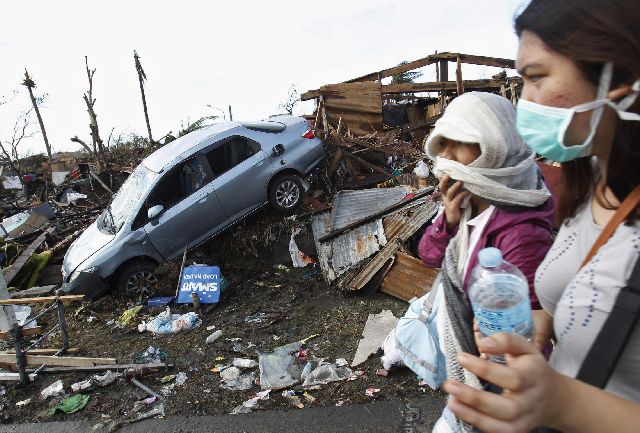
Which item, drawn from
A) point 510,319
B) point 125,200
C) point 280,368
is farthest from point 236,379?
point 125,200

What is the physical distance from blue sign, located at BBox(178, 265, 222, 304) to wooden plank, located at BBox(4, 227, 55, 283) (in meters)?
4.36

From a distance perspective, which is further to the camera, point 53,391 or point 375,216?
point 375,216

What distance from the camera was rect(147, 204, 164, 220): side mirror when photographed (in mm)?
6459

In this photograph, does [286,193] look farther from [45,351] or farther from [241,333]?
[45,351]

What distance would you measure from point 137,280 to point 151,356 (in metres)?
2.15

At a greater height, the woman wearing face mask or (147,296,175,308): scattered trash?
the woman wearing face mask

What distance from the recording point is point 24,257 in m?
8.80

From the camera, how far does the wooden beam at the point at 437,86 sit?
11172 millimetres

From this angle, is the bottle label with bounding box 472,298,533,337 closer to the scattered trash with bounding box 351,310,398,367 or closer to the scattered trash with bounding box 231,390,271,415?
the scattered trash with bounding box 231,390,271,415

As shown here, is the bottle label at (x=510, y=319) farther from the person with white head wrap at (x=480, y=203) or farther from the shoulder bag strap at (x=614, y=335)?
the person with white head wrap at (x=480, y=203)

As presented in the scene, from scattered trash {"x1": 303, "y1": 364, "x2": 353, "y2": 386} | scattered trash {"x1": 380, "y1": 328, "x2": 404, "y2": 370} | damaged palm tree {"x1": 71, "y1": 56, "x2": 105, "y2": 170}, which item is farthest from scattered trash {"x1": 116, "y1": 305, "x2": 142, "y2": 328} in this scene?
damaged palm tree {"x1": 71, "y1": 56, "x2": 105, "y2": 170}

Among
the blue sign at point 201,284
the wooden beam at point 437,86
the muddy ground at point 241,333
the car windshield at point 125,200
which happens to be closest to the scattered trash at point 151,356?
the muddy ground at point 241,333

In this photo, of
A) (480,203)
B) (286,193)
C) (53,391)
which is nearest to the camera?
(480,203)

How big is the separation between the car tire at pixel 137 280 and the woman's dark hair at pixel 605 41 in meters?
6.68
